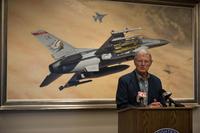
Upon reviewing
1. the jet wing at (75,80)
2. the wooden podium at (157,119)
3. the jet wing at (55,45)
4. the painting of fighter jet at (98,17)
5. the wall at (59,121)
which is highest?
the painting of fighter jet at (98,17)

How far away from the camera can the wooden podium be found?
267 cm

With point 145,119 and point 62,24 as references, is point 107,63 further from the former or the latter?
point 145,119

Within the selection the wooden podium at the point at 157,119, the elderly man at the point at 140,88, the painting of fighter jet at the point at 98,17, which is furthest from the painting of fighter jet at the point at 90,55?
the wooden podium at the point at 157,119

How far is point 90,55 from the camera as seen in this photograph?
3.99 m

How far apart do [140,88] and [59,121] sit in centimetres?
122

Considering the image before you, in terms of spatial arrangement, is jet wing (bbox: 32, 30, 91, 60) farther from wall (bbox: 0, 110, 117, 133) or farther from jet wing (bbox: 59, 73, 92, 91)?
wall (bbox: 0, 110, 117, 133)

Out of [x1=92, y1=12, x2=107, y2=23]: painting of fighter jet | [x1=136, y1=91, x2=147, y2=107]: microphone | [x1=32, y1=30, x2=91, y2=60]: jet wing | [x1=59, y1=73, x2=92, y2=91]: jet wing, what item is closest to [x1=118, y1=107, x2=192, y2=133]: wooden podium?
[x1=136, y1=91, x2=147, y2=107]: microphone

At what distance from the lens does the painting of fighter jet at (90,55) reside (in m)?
3.85

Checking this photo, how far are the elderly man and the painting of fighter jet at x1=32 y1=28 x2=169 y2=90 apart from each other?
0.83 meters

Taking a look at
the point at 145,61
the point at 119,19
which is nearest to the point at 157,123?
the point at 145,61

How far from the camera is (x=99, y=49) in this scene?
403 cm

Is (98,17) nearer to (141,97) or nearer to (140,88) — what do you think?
Answer: (140,88)

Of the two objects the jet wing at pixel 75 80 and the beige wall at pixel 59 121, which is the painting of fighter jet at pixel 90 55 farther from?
the beige wall at pixel 59 121

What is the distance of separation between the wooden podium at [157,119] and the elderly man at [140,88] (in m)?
0.29
